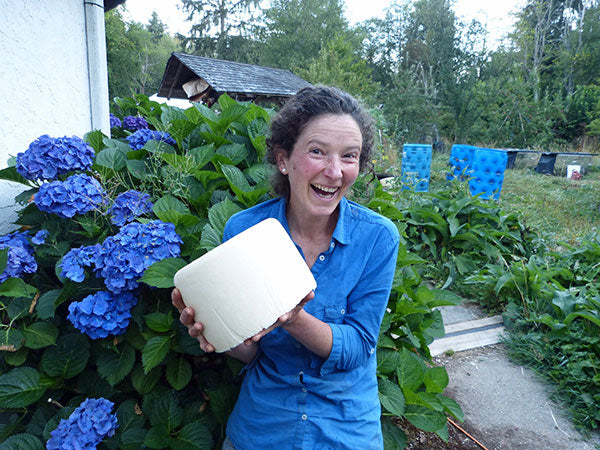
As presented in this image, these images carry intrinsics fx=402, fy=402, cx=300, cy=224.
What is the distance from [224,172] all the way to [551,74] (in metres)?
Answer: 23.9

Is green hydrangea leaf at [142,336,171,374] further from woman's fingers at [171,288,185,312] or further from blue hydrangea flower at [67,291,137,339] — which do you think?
woman's fingers at [171,288,185,312]

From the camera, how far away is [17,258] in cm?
139

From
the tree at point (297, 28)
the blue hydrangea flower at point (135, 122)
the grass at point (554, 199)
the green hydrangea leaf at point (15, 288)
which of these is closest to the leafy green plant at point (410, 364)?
the green hydrangea leaf at point (15, 288)

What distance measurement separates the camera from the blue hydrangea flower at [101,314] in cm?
119

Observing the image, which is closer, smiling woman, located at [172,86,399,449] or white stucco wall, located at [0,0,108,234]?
smiling woman, located at [172,86,399,449]

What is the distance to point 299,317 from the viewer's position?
3.12ft

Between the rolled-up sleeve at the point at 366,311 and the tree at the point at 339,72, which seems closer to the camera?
the rolled-up sleeve at the point at 366,311

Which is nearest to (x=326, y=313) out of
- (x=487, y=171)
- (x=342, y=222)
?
(x=342, y=222)

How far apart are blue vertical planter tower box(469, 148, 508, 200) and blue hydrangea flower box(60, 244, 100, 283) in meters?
6.05

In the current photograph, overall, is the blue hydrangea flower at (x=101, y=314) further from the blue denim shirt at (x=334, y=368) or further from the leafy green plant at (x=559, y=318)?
the leafy green plant at (x=559, y=318)

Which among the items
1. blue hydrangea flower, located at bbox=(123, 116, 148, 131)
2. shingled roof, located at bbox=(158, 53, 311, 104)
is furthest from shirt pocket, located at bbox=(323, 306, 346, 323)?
shingled roof, located at bbox=(158, 53, 311, 104)

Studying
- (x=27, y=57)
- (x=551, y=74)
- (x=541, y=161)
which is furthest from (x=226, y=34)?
(x=27, y=57)

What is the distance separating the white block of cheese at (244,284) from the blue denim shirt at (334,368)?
254 millimetres

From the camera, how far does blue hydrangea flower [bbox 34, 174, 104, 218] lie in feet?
4.63
